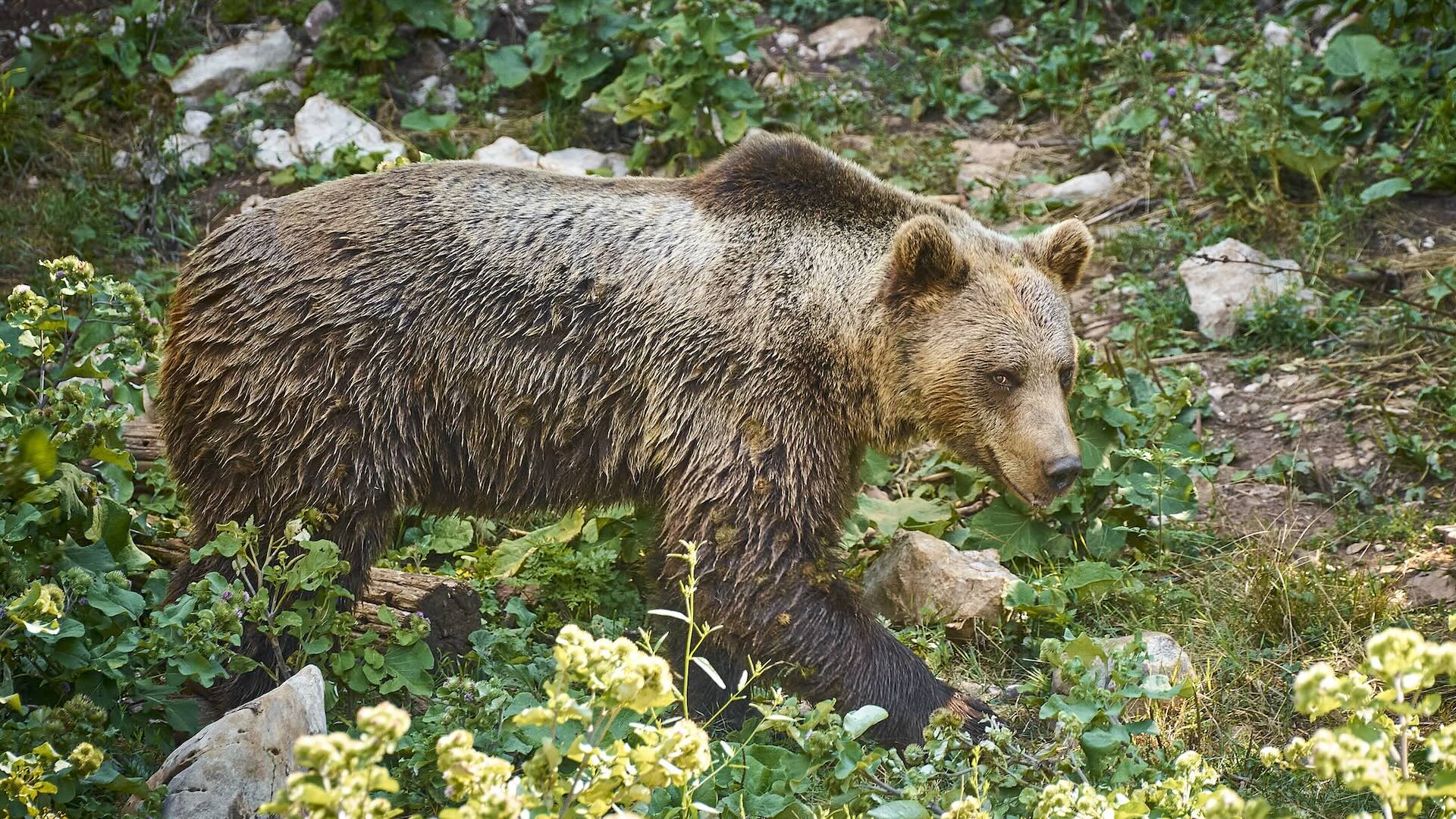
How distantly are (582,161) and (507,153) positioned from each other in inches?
18.7

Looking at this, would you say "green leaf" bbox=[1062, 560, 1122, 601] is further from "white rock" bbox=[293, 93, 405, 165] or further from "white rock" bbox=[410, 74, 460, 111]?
"white rock" bbox=[410, 74, 460, 111]

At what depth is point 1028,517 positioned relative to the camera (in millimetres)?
5766

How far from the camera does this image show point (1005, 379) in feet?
15.4

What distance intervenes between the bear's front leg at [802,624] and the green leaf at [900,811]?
3.92 feet

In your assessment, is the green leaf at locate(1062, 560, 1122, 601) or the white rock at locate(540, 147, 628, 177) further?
the white rock at locate(540, 147, 628, 177)

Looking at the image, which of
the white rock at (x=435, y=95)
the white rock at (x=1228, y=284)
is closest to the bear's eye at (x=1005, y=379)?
the white rock at (x=1228, y=284)

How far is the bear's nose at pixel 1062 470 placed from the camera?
4.52m

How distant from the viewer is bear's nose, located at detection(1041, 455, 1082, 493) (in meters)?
4.52

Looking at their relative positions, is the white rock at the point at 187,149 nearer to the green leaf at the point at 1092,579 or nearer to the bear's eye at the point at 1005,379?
the bear's eye at the point at 1005,379

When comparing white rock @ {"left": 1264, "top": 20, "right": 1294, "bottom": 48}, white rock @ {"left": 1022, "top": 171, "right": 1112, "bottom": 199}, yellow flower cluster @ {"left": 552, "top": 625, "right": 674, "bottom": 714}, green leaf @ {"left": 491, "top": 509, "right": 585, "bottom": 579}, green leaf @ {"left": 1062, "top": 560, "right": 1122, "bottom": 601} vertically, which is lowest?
green leaf @ {"left": 1062, "top": 560, "right": 1122, "bottom": 601}

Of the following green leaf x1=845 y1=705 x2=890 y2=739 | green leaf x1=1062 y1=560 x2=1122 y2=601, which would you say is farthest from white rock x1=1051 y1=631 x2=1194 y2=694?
green leaf x1=845 y1=705 x2=890 y2=739

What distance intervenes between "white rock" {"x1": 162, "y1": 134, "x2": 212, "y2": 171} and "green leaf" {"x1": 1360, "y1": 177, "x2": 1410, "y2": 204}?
6.83 m

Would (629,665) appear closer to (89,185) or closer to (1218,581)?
(1218,581)

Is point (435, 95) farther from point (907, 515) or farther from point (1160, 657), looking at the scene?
point (1160, 657)
